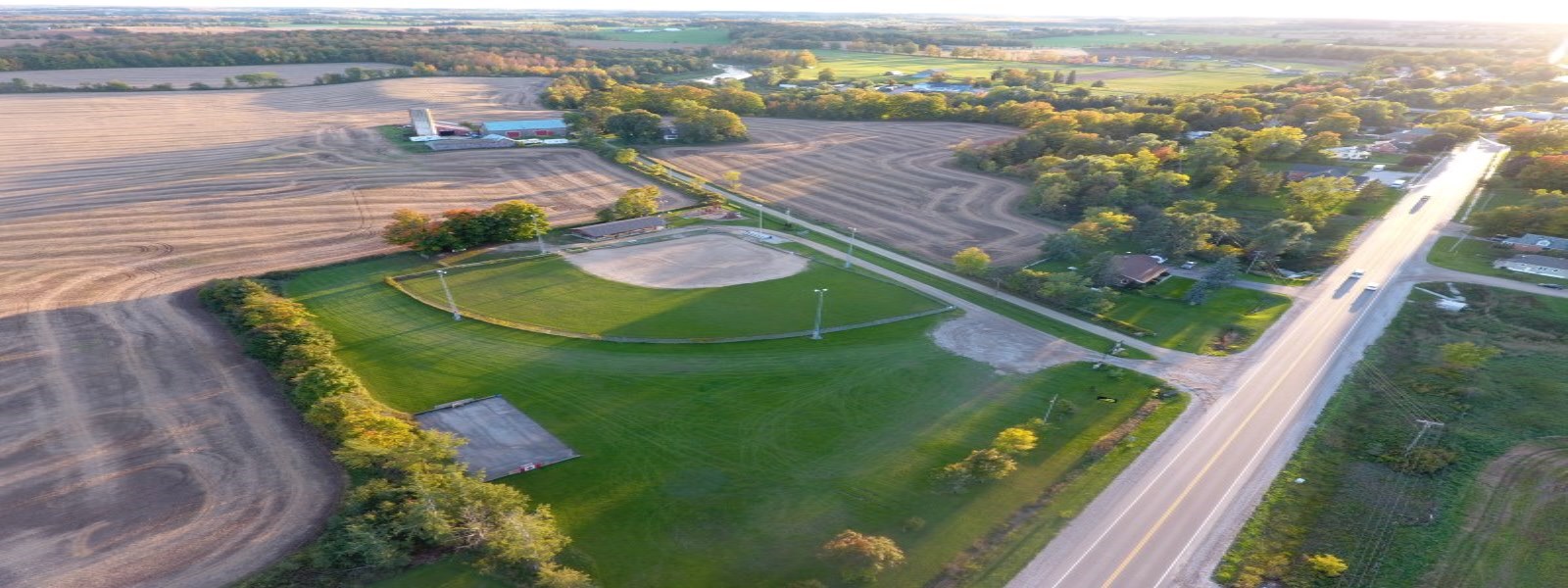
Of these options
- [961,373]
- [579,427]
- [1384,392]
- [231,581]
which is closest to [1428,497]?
[1384,392]

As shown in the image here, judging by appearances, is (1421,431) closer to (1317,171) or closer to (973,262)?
(973,262)

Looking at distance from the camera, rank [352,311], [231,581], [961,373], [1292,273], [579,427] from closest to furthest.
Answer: [231,581]
[579,427]
[961,373]
[352,311]
[1292,273]

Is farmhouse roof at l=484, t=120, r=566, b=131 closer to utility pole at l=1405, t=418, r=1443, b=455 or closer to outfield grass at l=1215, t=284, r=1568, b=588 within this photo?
outfield grass at l=1215, t=284, r=1568, b=588

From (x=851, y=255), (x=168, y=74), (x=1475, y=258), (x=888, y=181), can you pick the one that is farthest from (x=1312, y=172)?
(x=168, y=74)

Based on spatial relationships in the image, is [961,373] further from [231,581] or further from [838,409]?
[231,581]

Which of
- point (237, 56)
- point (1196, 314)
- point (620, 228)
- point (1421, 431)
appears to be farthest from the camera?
point (237, 56)

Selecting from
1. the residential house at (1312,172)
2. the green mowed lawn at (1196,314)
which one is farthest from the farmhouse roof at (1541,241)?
the green mowed lawn at (1196,314)

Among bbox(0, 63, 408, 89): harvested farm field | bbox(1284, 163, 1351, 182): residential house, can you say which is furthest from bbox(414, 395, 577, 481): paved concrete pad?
bbox(0, 63, 408, 89): harvested farm field
